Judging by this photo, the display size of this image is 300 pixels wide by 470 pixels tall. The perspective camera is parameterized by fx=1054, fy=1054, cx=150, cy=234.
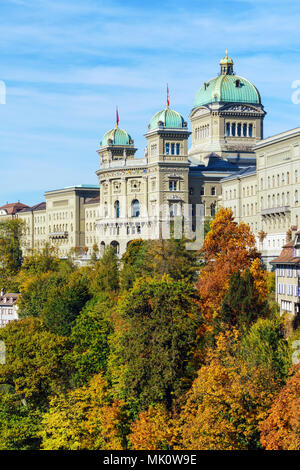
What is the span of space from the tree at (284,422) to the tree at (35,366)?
2729 cm

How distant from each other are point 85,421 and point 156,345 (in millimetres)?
7173

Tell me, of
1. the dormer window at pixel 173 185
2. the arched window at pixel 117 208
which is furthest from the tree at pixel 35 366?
the arched window at pixel 117 208

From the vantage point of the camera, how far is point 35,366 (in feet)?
279

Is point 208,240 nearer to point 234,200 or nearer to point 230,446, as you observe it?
point 230,446

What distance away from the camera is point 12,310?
464ft

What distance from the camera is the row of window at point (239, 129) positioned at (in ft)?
616

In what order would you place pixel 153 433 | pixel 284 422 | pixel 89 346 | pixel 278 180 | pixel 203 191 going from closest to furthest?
pixel 284 422
pixel 153 433
pixel 89 346
pixel 278 180
pixel 203 191

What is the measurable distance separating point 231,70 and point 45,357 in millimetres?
118277

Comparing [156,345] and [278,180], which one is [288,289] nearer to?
[156,345]

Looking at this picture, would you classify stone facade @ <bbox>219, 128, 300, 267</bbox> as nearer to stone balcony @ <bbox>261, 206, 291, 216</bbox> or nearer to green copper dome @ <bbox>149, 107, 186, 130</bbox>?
stone balcony @ <bbox>261, 206, 291, 216</bbox>

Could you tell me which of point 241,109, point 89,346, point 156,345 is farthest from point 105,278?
point 241,109

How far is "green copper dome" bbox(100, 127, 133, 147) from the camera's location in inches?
7589

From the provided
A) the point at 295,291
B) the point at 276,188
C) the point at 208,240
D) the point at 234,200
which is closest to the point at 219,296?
the point at 295,291

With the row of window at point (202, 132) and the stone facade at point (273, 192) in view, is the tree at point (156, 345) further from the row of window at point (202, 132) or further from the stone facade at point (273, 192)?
the row of window at point (202, 132)
